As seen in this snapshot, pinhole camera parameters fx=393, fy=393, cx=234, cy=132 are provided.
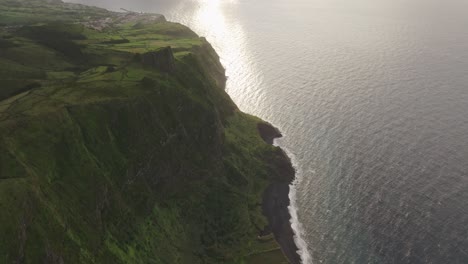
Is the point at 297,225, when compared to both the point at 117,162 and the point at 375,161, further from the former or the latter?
the point at 117,162

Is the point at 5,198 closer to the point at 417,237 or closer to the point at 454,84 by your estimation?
the point at 417,237

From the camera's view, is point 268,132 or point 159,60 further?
point 268,132

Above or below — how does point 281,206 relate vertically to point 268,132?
below

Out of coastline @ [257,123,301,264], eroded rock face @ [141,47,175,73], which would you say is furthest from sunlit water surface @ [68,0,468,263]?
eroded rock face @ [141,47,175,73]

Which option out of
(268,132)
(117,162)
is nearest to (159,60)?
(117,162)

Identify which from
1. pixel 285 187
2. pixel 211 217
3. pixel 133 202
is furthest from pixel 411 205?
pixel 133 202

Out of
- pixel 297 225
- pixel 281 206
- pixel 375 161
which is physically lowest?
pixel 281 206

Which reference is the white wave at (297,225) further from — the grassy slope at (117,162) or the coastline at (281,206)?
the grassy slope at (117,162)
